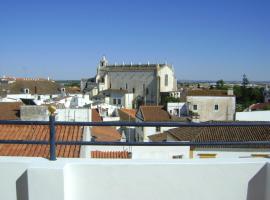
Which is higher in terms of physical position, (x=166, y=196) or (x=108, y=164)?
(x=108, y=164)

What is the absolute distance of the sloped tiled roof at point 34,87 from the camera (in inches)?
2249

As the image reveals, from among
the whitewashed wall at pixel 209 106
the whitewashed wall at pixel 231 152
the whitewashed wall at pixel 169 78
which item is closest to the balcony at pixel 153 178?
the whitewashed wall at pixel 231 152

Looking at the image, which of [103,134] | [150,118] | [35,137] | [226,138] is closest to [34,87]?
[150,118]

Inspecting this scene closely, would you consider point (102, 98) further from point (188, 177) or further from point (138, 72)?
point (188, 177)

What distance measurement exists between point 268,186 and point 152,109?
1186 inches

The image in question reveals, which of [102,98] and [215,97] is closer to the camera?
[215,97]

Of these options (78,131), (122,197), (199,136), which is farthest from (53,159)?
(199,136)

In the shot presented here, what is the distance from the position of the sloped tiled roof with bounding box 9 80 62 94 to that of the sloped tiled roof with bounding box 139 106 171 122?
101 feet

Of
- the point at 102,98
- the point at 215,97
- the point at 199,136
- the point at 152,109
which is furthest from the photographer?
the point at 102,98

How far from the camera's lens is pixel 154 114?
32531 millimetres

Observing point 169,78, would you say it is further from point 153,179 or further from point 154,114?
point 153,179

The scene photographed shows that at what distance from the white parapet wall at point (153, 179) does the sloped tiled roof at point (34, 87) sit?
183 ft

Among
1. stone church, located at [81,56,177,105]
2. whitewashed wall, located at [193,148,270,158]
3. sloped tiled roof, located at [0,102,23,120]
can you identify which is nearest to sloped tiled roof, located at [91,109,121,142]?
sloped tiled roof, located at [0,102,23,120]

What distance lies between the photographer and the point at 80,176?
331cm
